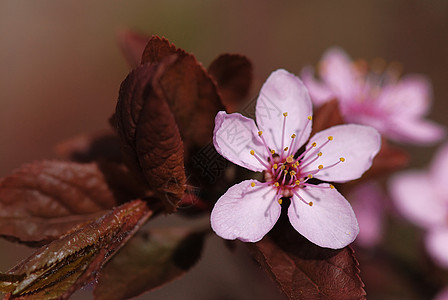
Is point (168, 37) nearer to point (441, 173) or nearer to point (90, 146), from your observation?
point (441, 173)

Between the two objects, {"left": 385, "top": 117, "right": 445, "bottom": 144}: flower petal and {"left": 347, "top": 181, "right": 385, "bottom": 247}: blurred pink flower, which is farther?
{"left": 347, "top": 181, "right": 385, "bottom": 247}: blurred pink flower

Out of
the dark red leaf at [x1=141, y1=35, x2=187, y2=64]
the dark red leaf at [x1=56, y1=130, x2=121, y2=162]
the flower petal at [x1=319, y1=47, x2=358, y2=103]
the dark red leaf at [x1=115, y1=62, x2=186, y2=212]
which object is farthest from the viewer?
the flower petal at [x1=319, y1=47, x2=358, y2=103]

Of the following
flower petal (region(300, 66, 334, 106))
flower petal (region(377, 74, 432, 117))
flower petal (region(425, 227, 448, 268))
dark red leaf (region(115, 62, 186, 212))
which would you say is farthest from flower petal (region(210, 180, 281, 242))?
flower petal (region(377, 74, 432, 117))

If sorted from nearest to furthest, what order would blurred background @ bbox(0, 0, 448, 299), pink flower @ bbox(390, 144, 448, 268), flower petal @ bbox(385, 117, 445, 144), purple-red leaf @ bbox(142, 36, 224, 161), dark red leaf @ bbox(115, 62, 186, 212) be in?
dark red leaf @ bbox(115, 62, 186, 212) < purple-red leaf @ bbox(142, 36, 224, 161) < flower petal @ bbox(385, 117, 445, 144) < pink flower @ bbox(390, 144, 448, 268) < blurred background @ bbox(0, 0, 448, 299)

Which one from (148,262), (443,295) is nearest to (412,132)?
(443,295)

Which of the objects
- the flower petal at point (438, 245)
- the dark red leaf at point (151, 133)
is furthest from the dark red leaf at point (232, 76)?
the flower petal at point (438, 245)

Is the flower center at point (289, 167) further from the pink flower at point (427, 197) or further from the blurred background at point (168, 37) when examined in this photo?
the blurred background at point (168, 37)

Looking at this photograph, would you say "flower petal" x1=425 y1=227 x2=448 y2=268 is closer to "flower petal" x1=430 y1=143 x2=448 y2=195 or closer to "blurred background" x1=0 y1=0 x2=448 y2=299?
"flower petal" x1=430 y1=143 x2=448 y2=195
